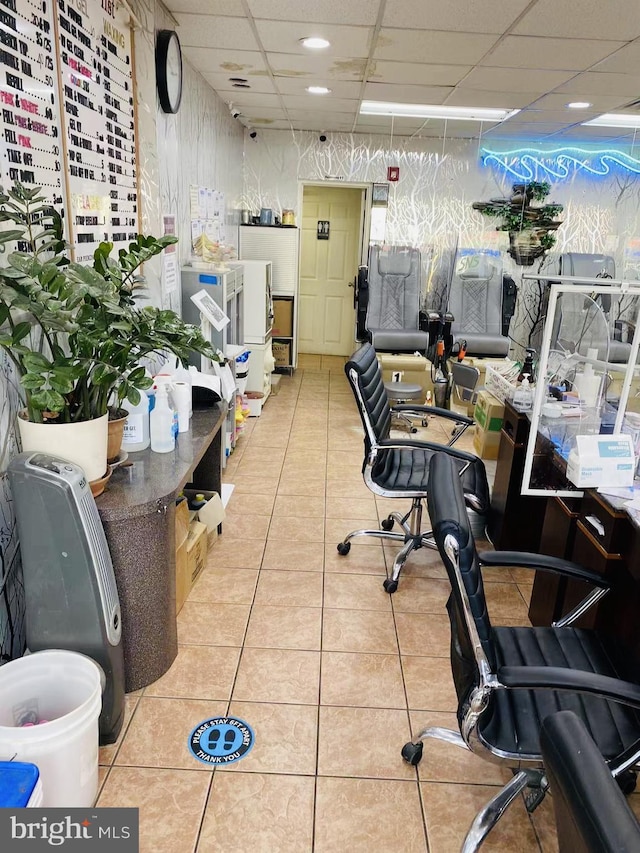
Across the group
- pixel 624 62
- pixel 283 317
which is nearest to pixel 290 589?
pixel 624 62

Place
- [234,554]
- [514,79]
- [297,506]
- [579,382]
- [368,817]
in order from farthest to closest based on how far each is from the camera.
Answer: [514,79], [297,506], [234,554], [579,382], [368,817]

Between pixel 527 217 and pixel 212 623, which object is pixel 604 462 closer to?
pixel 212 623

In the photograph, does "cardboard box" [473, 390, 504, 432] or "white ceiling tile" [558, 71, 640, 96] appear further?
"white ceiling tile" [558, 71, 640, 96]

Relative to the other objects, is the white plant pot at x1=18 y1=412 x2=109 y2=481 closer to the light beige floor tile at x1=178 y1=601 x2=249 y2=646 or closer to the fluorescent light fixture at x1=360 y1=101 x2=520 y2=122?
the light beige floor tile at x1=178 y1=601 x2=249 y2=646

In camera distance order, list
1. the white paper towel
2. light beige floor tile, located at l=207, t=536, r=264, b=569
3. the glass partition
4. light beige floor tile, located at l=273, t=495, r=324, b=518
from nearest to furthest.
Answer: the glass partition → the white paper towel → light beige floor tile, located at l=207, t=536, r=264, b=569 → light beige floor tile, located at l=273, t=495, r=324, b=518

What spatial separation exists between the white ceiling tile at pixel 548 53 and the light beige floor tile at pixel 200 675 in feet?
10.5

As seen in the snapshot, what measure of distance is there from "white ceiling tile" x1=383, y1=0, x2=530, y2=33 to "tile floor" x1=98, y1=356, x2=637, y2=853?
2.52 metres

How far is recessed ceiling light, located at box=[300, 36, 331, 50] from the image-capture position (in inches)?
126

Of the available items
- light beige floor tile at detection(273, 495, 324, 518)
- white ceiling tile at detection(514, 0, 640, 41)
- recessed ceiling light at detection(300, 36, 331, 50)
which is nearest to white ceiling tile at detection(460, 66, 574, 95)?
white ceiling tile at detection(514, 0, 640, 41)

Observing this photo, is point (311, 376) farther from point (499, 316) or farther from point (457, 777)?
point (457, 777)

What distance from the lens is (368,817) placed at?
5.44 ft

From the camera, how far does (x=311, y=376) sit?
6758 millimetres

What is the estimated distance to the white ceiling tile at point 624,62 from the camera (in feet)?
10.4

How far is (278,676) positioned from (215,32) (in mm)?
3175
